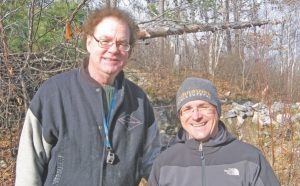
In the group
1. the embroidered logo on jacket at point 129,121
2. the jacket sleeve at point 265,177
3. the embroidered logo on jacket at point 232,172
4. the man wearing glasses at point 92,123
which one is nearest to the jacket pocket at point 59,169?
the man wearing glasses at point 92,123

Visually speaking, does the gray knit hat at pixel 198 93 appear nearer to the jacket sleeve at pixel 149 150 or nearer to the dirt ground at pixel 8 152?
the jacket sleeve at pixel 149 150

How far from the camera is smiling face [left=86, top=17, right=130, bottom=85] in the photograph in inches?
82.3

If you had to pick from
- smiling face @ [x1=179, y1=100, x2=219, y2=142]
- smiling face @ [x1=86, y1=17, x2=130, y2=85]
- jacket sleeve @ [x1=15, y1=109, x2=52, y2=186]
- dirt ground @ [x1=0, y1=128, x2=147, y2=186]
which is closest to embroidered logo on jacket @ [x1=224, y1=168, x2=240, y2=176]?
smiling face @ [x1=179, y1=100, x2=219, y2=142]

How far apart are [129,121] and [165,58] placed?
34.7 feet

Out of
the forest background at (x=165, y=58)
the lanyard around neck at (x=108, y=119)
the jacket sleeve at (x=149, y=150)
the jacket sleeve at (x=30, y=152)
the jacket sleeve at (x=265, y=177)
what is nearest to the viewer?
the jacket sleeve at (x=265, y=177)

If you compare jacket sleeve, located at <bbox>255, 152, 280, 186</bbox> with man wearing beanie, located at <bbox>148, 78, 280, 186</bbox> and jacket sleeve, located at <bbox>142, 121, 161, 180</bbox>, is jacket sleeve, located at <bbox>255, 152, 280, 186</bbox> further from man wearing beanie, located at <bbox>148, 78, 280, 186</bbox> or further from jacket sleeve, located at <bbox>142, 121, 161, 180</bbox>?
jacket sleeve, located at <bbox>142, 121, 161, 180</bbox>

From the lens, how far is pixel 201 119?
2.02m

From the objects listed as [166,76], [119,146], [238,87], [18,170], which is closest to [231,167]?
[119,146]

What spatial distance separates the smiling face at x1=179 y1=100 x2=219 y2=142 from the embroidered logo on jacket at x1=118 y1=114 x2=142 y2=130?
36 cm

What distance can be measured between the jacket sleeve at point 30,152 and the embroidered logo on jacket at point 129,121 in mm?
506

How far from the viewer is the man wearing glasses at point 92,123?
1.99 metres

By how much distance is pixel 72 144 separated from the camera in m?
2.02

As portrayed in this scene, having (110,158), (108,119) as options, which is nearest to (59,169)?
(110,158)

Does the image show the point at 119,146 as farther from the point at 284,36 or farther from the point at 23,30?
the point at 284,36
